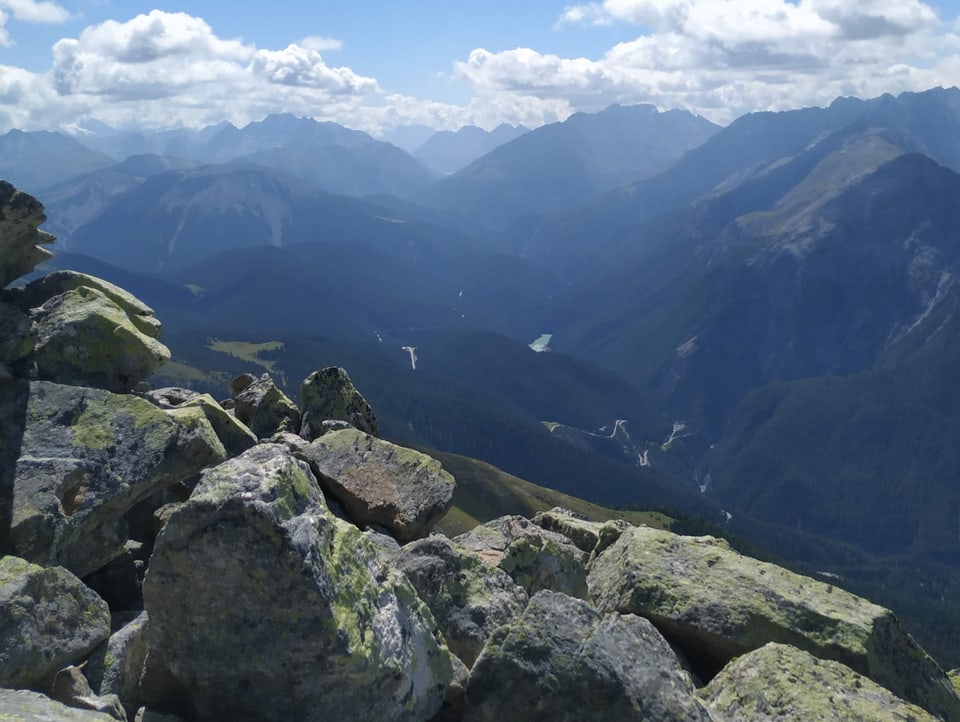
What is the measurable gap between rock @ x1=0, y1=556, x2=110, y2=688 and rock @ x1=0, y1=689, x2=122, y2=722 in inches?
82.1

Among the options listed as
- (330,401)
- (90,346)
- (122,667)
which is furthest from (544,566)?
(90,346)

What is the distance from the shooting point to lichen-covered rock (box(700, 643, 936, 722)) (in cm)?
1483

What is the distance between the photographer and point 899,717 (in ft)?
49.1

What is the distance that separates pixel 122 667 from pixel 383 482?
1086cm

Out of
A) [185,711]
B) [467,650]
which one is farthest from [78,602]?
[467,650]

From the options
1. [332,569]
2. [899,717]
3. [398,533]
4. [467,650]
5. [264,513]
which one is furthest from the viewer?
[398,533]

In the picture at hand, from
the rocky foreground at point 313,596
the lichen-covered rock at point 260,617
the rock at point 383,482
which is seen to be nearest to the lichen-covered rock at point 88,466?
the rocky foreground at point 313,596

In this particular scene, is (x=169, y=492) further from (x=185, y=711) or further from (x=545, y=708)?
(x=545, y=708)

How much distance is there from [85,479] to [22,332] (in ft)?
20.6

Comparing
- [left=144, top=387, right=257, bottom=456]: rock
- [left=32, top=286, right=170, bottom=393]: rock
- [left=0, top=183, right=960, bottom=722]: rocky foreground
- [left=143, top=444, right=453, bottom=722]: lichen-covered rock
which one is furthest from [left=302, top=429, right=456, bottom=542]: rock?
[left=143, top=444, right=453, bottom=722]: lichen-covered rock

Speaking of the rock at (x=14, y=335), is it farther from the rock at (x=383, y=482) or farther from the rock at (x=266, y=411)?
the rock at (x=266, y=411)

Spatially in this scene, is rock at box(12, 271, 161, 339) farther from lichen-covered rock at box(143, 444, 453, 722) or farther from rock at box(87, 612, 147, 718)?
lichen-covered rock at box(143, 444, 453, 722)

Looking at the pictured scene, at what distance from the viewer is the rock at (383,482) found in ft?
76.3

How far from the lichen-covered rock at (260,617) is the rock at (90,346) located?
1296cm
